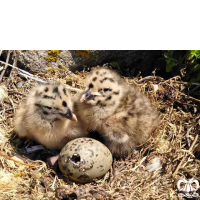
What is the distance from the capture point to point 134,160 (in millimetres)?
3871

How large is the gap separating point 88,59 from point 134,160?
1766 mm

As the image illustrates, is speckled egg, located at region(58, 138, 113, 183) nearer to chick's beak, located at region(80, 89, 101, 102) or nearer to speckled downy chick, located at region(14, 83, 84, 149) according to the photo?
speckled downy chick, located at region(14, 83, 84, 149)

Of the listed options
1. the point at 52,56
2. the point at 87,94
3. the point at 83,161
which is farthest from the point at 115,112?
the point at 52,56

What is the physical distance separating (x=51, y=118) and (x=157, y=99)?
171 cm

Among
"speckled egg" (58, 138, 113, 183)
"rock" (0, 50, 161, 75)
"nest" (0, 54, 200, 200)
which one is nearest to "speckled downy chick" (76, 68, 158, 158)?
"nest" (0, 54, 200, 200)

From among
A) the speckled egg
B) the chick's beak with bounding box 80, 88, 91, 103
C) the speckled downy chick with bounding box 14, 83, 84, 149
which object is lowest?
the speckled egg

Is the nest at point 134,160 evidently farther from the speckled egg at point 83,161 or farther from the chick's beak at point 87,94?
the chick's beak at point 87,94

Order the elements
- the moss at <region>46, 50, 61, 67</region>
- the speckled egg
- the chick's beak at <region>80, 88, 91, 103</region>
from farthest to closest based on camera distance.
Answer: the moss at <region>46, 50, 61, 67</region> → the chick's beak at <region>80, 88, 91, 103</region> → the speckled egg

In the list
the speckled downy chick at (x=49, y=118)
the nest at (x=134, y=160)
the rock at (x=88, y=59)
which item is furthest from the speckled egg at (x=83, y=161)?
the rock at (x=88, y=59)

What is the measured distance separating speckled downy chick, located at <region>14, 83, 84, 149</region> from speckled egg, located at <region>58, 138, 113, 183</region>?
1.02ft

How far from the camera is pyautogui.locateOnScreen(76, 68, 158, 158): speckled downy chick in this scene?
362cm

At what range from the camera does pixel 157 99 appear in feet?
14.9

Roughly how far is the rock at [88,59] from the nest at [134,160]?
200 mm
